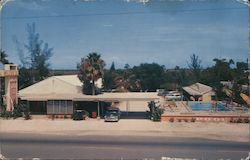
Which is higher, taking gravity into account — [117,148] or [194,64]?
[194,64]

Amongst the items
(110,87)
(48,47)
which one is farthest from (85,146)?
(48,47)

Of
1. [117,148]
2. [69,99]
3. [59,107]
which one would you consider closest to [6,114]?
[59,107]

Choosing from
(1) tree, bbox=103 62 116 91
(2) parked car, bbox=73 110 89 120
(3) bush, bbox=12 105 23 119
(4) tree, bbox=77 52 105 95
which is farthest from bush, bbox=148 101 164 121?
(3) bush, bbox=12 105 23 119

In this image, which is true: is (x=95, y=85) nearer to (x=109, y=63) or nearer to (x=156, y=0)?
(x=109, y=63)

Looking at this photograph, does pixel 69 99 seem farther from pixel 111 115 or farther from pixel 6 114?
pixel 6 114

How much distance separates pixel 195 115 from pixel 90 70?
7.23ft

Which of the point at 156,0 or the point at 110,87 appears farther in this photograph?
the point at 110,87

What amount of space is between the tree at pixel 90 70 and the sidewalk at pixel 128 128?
2.55ft

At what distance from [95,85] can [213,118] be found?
245 cm

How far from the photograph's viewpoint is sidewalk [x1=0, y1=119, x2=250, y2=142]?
6.91m

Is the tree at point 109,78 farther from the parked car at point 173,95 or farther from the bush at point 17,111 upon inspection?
the bush at point 17,111

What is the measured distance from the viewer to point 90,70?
23.3 ft

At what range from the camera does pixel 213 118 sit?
708 centimetres

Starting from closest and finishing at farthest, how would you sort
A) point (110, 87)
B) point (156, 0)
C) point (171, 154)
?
point (156, 0) < point (171, 154) < point (110, 87)
